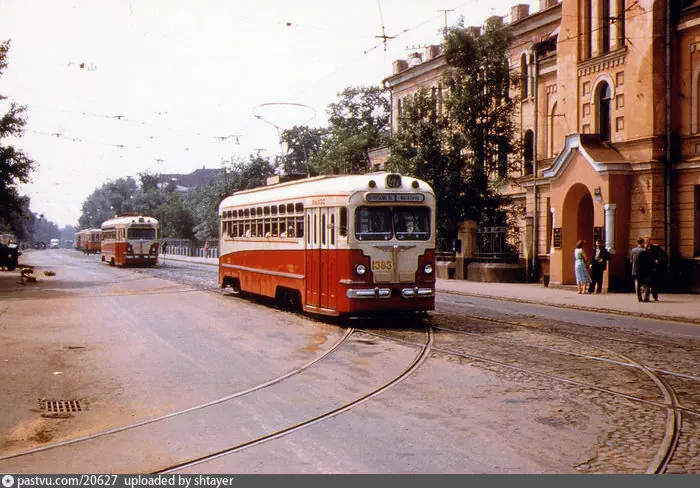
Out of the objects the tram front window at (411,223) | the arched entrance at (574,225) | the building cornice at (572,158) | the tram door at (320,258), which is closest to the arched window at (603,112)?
the building cornice at (572,158)

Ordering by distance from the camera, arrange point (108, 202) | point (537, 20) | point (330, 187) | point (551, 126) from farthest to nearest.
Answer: point (108, 202) < point (537, 20) < point (551, 126) < point (330, 187)

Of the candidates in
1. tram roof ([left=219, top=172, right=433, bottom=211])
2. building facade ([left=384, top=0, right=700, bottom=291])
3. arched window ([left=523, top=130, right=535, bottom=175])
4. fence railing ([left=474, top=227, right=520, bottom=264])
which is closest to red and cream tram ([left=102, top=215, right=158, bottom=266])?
fence railing ([left=474, top=227, right=520, bottom=264])

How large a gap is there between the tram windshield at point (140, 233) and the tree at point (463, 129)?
19.0 metres

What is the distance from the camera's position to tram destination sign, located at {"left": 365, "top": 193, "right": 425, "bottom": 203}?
15578mm

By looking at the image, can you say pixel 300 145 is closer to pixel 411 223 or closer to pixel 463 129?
A: pixel 463 129

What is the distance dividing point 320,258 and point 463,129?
1997cm

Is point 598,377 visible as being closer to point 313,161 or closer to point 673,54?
point 673,54

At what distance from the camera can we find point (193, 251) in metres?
80.0

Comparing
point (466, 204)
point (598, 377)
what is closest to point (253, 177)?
point (466, 204)

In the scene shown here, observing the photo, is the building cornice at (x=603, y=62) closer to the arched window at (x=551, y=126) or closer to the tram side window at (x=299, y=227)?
the arched window at (x=551, y=126)

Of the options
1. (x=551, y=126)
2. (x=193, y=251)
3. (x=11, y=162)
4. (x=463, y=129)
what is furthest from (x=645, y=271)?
(x=193, y=251)

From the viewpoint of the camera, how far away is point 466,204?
115 feet

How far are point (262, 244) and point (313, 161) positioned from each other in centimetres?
4229

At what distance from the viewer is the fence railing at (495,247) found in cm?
3388
